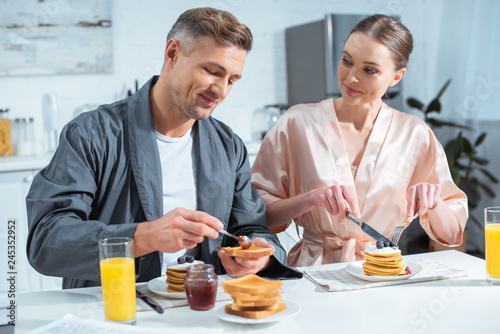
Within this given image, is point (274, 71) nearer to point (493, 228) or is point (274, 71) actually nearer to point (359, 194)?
point (359, 194)

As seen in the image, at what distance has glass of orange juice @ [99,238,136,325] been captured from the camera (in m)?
1.23

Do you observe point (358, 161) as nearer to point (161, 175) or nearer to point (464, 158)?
point (161, 175)

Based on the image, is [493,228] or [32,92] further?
[32,92]

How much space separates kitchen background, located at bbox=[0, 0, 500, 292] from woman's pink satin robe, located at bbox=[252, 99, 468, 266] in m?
1.99

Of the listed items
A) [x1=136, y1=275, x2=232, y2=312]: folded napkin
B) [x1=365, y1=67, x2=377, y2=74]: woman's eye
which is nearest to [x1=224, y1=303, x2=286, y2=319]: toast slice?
[x1=136, y1=275, x2=232, y2=312]: folded napkin

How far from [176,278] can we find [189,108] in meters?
0.56

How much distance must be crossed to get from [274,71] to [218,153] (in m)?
2.83

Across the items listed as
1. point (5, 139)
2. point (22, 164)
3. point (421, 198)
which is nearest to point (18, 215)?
point (22, 164)

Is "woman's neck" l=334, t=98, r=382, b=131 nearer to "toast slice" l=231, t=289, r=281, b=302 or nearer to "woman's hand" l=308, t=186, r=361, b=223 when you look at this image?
"woman's hand" l=308, t=186, r=361, b=223

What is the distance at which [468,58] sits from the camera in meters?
4.55

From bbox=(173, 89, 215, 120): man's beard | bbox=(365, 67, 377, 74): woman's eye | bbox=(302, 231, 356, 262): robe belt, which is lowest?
bbox=(302, 231, 356, 262): robe belt

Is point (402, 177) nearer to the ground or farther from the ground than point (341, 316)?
farther from the ground

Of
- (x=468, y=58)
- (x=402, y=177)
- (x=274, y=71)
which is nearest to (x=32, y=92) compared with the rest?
(x=274, y=71)

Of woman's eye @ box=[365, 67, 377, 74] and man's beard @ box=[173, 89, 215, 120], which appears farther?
woman's eye @ box=[365, 67, 377, 74]
